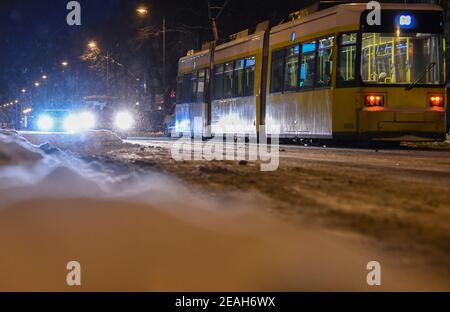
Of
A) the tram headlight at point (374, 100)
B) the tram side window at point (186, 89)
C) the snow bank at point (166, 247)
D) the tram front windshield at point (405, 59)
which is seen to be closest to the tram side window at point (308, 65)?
the tram front windshield at point (405, 59)

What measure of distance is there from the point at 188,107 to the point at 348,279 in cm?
2558

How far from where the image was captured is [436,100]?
17516 millimetres

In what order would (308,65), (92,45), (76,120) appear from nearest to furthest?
(308,65) → (76,120) → (92,45)

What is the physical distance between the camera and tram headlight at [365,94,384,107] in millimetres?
17281

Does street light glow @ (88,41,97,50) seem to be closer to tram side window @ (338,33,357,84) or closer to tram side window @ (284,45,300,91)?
tram side window @ (284,45,300,91)

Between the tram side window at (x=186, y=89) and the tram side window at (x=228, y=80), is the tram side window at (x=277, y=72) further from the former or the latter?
the tram side window at (x=186, y=89)

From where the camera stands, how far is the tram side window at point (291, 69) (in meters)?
19.8

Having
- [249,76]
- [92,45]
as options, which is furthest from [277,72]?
[92,45]

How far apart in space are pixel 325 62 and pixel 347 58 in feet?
2.80

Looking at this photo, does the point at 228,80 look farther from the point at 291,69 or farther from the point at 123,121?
the point at 123,121

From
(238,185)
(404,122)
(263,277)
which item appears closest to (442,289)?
(263,277)

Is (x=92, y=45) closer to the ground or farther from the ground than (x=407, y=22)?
farther from the ground

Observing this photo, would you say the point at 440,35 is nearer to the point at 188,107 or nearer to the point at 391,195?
the point at 391,195

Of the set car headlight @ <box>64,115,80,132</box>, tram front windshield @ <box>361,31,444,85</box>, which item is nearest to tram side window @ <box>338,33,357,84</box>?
tram front windshield @ <box>361,31,444,85</box>
